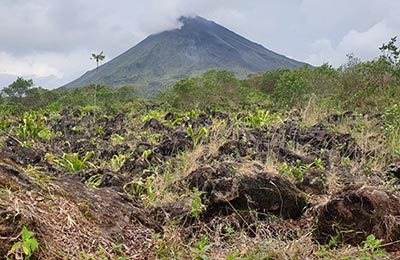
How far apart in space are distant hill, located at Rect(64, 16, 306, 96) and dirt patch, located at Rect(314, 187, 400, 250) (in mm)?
102466

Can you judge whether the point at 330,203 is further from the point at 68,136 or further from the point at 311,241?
the point at 68,136

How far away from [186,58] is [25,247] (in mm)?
140686

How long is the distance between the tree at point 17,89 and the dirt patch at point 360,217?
1083 inches

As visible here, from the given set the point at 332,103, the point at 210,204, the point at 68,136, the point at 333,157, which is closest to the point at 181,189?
the point at 210,204

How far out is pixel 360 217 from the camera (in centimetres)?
266

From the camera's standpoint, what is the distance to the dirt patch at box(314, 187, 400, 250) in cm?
258

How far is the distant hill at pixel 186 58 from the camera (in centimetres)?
12038

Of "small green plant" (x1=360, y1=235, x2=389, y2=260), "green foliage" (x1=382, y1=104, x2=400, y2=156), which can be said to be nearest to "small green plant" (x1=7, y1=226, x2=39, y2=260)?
"small green plant" (x1=360, y1=235, x2=389, y2=260)

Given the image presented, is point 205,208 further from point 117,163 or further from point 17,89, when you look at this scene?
point 17,89

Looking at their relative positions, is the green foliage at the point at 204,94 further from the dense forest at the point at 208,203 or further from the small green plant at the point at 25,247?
the small green plant at the point at 25,247

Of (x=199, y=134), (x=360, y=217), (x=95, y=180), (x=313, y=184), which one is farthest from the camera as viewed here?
(x=199, y=134)

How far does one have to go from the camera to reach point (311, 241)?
2.71m

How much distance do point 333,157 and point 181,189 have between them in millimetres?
2379

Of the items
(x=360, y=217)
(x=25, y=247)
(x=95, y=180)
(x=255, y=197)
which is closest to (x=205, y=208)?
(x=255, y=197)
